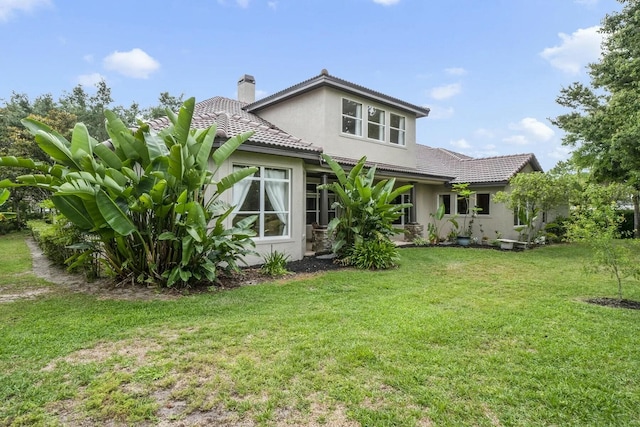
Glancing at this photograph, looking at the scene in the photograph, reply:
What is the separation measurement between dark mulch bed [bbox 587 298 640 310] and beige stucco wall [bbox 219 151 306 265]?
7.53 metres

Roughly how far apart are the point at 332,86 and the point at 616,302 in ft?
34.7

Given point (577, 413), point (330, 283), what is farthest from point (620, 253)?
point (330, 283)

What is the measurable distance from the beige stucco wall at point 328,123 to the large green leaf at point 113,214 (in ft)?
27.5

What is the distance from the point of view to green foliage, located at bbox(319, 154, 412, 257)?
10570 millimetres

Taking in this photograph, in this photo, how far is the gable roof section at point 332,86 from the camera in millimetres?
13102

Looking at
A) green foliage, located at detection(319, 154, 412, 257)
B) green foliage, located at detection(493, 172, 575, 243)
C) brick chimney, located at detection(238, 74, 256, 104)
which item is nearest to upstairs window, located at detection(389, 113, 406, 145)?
green foliage, located at detection(493, 172, 575, 243)

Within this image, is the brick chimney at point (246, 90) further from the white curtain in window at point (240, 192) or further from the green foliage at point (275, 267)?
the green foliage at point (275, 267)

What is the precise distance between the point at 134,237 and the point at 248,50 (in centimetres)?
1392

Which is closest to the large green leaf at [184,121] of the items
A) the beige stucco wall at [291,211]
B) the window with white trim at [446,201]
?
the beige stucco wall at [291,211]

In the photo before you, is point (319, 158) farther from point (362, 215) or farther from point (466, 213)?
point (466, 213)

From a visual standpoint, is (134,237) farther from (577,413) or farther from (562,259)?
(562,259)

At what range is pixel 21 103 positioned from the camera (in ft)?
92.3

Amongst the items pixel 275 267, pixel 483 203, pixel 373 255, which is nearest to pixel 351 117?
pixel 373 255

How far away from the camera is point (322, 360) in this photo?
4.07m
